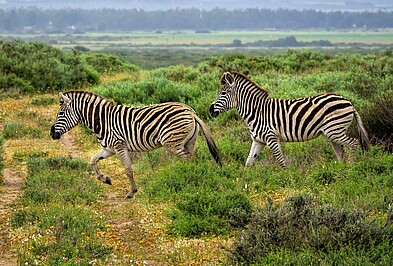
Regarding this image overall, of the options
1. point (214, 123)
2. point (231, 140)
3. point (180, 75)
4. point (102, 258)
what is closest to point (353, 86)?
point (214, 123)

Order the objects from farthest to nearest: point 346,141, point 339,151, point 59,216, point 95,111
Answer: point 339,151, point 95,111, point 346,141, point 59,216

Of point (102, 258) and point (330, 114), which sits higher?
point (330, 114)

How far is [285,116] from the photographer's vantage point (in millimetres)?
11922

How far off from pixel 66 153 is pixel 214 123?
370cm

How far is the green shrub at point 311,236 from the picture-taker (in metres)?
6.97

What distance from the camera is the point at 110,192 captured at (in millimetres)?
11648

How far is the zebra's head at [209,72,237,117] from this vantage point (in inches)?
493

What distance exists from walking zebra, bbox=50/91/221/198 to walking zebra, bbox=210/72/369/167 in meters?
1.09

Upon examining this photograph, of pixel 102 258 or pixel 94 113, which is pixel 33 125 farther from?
pixel 102 258

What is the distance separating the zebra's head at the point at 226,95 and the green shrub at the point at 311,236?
480 cm

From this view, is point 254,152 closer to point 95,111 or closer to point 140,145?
point 140,145

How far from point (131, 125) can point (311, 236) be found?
493 cm

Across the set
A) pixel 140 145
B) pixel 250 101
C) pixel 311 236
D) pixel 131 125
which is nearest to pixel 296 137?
pixel 250 101

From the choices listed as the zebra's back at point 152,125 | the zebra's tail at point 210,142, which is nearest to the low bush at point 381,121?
the zebra's tail at point 210,142
